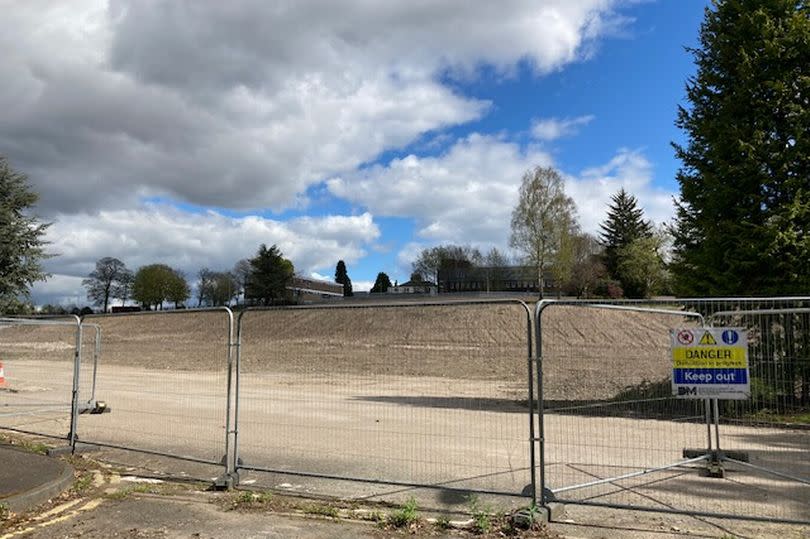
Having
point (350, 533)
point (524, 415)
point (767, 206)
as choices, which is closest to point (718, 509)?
point (350, 533)

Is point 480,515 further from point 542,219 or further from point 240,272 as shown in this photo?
point 240,272

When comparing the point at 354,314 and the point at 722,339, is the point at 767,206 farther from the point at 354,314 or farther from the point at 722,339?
the point at 354,314

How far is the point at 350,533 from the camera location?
17.6ft

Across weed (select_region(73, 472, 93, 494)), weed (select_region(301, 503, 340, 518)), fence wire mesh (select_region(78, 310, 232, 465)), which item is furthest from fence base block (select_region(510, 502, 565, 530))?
weed (select_region(73, 472, 93, 494))

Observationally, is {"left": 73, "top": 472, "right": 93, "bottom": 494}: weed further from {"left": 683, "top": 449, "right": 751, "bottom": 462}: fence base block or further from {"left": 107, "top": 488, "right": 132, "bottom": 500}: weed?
{"left": 683, "top": 449, "right": 751, "bottom": 462}: fence base block

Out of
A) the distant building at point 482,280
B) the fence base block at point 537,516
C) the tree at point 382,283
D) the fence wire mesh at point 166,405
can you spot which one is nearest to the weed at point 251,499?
the fence wire mesh at point 166,405

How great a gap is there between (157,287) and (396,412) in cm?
9743

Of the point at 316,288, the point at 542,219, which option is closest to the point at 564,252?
the point at 542,219

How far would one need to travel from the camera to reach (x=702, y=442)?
10242mm

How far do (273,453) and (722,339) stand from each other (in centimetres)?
654

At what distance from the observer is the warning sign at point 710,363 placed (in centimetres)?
702

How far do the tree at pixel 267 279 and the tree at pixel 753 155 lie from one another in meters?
69.2

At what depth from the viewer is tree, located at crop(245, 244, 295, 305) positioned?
264 ft

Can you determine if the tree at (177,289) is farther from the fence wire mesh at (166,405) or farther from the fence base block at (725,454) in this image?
the fence base block at (725,454)
